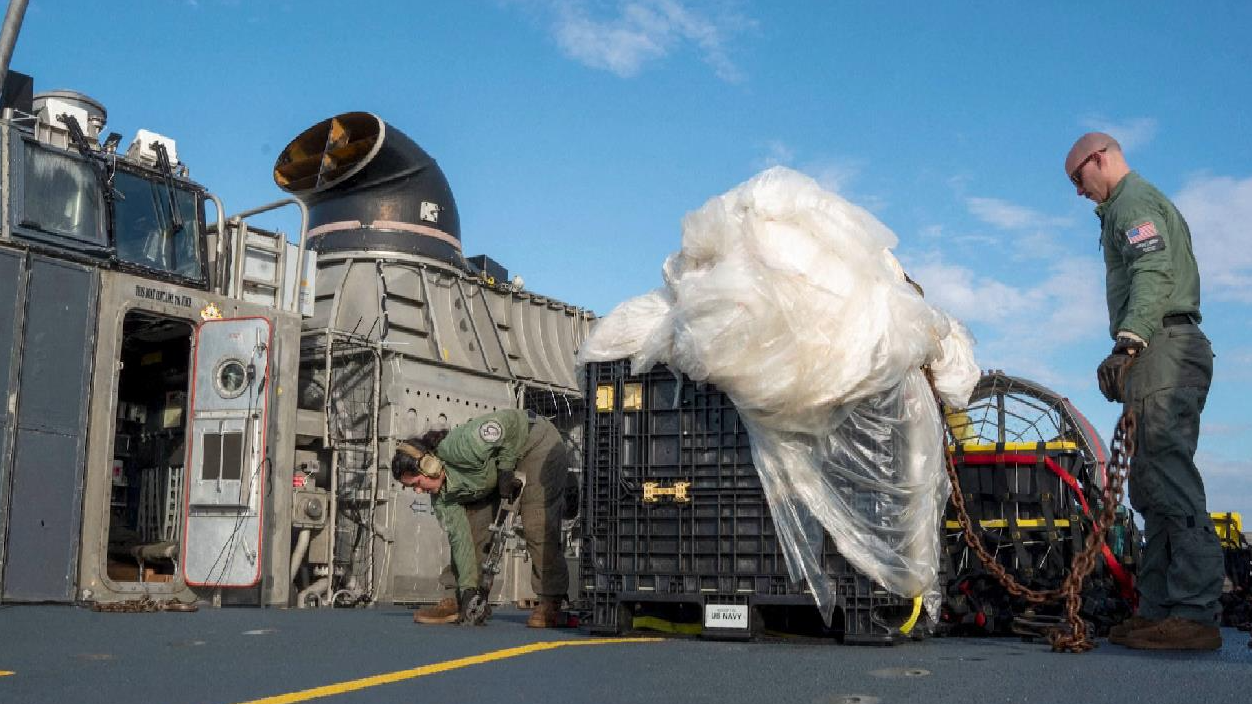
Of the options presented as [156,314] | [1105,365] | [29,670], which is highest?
[156,314]

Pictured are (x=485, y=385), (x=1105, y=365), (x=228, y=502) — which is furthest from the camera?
(x=485, y=385)

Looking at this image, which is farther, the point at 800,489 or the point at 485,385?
the point at 485,385

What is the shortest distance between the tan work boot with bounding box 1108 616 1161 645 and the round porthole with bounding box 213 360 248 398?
6710mm

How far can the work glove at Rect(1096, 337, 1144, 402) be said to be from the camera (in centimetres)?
509

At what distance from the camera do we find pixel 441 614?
24.1 feet

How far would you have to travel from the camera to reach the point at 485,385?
40.8ft

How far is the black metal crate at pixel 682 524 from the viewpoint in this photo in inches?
224

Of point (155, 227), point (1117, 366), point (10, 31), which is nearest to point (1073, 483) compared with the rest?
point (1117, 366)

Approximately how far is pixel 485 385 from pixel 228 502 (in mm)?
3699

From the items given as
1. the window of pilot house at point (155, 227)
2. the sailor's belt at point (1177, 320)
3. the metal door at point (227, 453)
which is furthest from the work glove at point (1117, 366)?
the window of pilot house at point (155, 227)

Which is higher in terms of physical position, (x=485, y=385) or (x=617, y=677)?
(x=485, y=385)

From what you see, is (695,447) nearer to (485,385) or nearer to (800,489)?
(800,489)

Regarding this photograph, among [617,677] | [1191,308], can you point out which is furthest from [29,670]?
[1191,308]

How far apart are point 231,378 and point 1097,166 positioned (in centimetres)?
679
